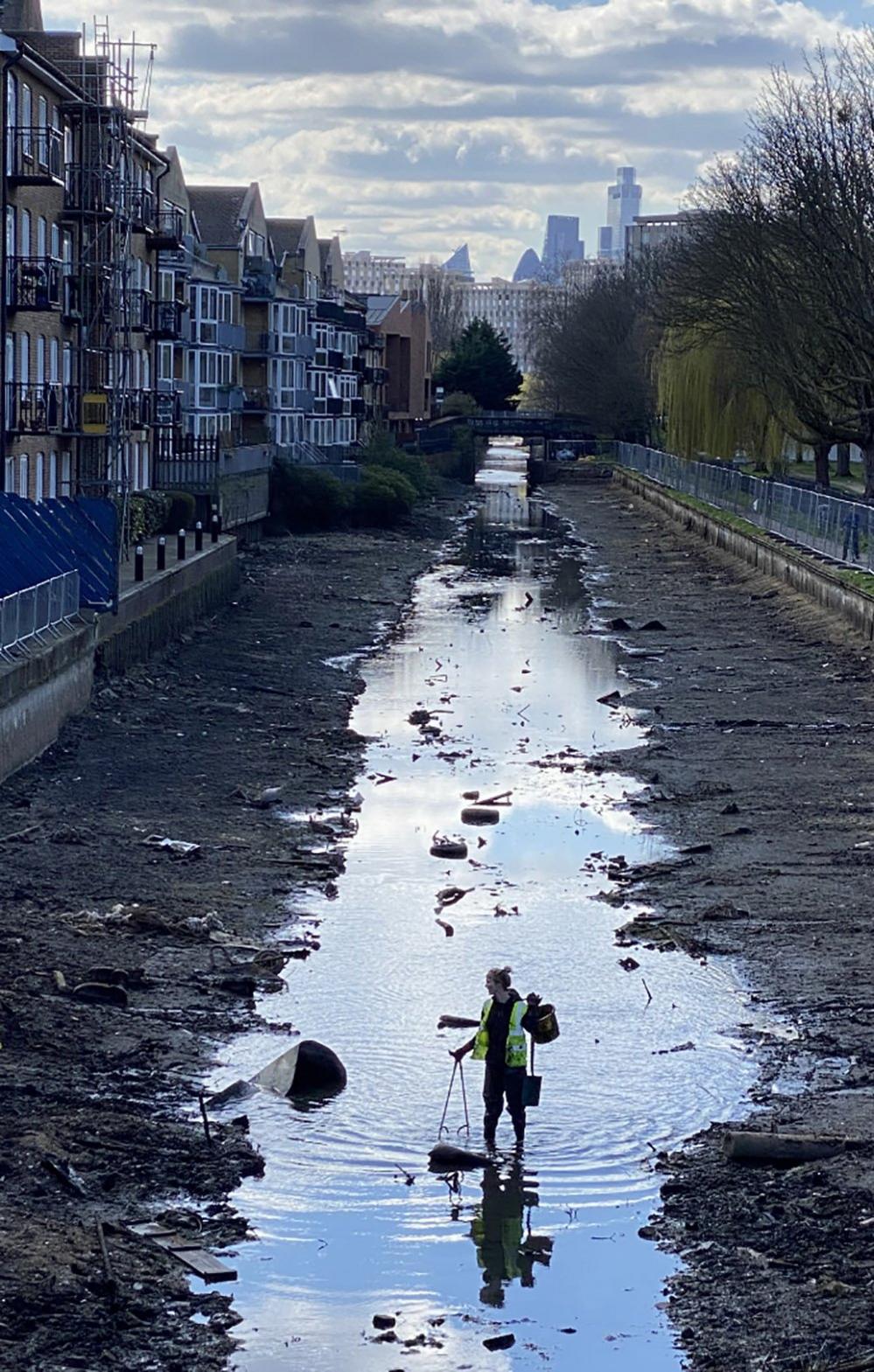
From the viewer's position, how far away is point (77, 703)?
29344 millimetres

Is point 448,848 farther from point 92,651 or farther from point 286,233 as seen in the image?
point 286,233

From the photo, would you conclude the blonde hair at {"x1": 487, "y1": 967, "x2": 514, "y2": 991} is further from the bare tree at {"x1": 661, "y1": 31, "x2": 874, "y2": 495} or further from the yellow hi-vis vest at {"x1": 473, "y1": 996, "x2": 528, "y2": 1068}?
the bare tree at {"x1": 661, "y1": 31, "x2": 874, "y2": 495}

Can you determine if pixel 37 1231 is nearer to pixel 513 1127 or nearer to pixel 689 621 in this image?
pixel 513 1127

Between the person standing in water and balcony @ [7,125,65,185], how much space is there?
107 ft

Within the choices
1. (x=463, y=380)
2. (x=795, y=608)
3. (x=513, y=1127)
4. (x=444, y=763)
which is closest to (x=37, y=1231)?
(x=513, y=1127)

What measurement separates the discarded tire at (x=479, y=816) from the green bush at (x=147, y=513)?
2312cm

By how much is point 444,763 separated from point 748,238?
105ft

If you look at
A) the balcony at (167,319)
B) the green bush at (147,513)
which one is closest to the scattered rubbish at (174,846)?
the green bush at (147,513)

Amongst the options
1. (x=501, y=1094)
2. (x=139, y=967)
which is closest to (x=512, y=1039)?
(x=501, y=1094)

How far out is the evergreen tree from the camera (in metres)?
146

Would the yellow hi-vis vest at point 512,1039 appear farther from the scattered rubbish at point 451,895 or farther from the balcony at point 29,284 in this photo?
the balcony at point 29,284

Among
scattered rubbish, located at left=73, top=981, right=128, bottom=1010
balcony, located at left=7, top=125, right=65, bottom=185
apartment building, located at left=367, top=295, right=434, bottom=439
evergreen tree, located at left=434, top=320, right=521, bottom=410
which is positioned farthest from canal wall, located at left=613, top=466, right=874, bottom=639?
evergreen tree, located at left=434, top=320, right=521, bottom=410

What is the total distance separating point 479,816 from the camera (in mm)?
24500

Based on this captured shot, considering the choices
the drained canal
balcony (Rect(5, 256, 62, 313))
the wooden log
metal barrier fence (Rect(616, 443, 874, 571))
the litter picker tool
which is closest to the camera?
the drained canal
